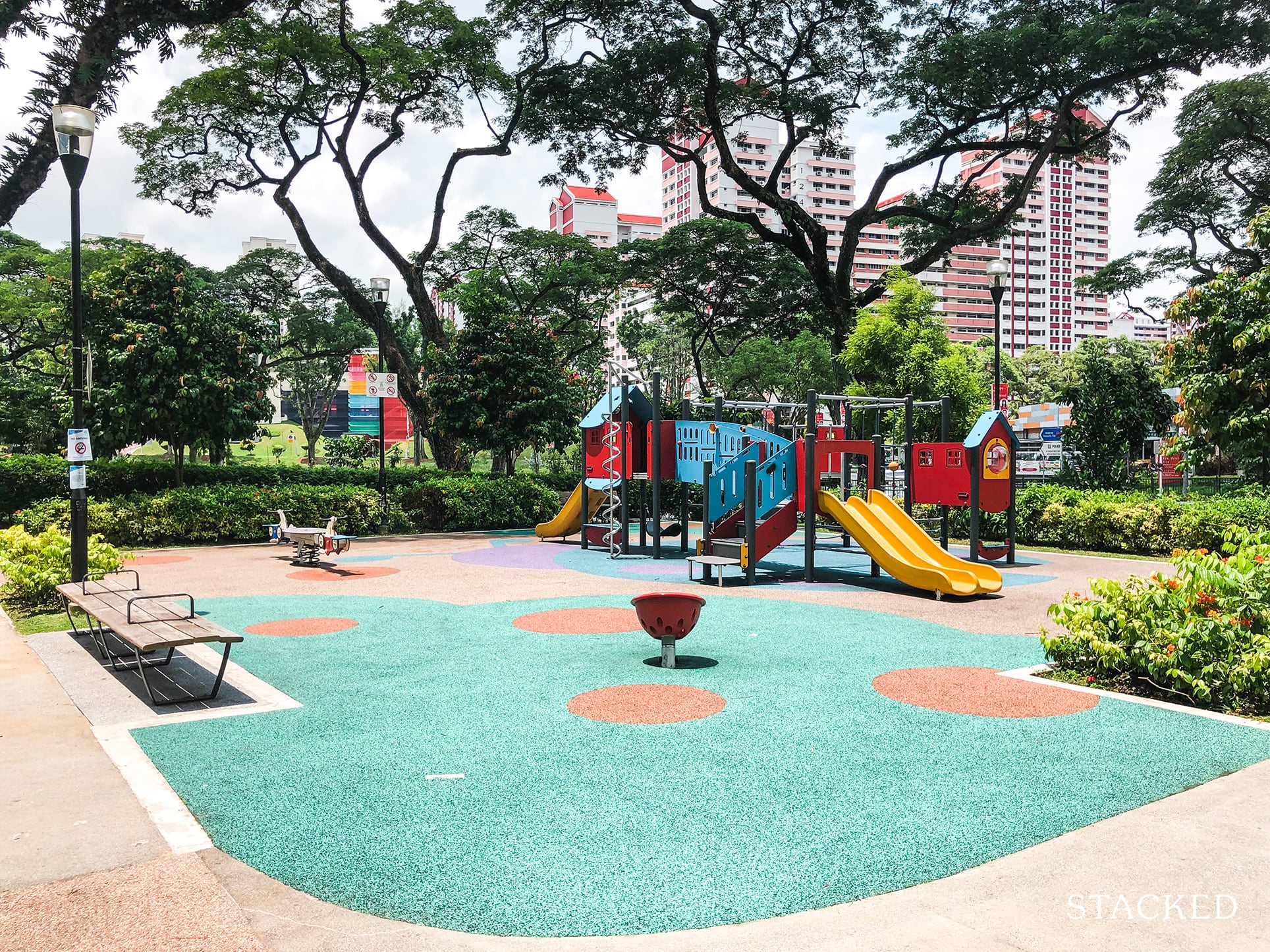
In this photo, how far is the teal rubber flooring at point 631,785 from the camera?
12.5 feet

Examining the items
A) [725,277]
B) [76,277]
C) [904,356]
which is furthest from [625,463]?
[725,277]

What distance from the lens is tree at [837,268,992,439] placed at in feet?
89.7

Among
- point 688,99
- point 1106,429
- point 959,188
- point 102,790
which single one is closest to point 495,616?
point 102,790

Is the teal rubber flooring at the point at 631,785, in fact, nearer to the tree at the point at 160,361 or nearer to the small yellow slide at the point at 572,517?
the small yellow slide at the point at 572,517

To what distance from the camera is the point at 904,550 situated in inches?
519

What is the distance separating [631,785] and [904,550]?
9.15 m

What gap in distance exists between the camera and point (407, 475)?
938 inches

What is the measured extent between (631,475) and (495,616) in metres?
7.52

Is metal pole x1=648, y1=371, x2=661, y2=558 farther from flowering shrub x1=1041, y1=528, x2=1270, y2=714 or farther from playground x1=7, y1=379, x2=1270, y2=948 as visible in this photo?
flowering shrub x1=1041, y1=528, x2=1270, y2=714

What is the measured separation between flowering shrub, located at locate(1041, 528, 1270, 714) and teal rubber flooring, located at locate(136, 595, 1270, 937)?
19.8 inches

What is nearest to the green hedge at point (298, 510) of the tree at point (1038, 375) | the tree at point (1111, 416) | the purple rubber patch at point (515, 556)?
the purple rubber patch at point (515, 556)

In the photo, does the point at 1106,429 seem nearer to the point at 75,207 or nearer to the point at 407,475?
the point at 407,475

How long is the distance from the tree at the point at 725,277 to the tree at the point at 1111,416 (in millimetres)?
11914

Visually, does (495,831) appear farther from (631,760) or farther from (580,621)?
(580,621)
